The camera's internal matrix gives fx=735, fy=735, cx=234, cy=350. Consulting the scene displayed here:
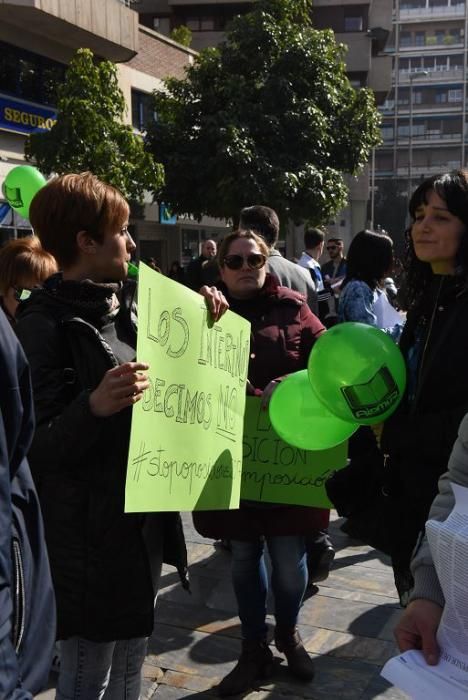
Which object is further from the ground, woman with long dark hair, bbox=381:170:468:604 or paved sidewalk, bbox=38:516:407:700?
woman with long dark hair, bbox=381:170:468:604

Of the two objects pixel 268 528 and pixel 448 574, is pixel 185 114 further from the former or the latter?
pixel 448 574

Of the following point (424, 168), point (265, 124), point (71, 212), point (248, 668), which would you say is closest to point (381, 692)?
point (248, 668)

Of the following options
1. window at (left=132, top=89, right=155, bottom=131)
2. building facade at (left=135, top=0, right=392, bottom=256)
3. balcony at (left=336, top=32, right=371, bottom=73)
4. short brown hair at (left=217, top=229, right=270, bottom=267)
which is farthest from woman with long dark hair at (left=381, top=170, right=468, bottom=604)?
balcony at (left=336, top=32, right=371, bottom=73)

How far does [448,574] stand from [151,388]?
1004mm

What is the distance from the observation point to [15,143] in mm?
16391

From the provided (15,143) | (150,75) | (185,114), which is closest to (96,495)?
(15,143)

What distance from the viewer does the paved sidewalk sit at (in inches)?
113

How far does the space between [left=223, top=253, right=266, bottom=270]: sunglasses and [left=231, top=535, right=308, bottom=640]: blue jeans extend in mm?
1062

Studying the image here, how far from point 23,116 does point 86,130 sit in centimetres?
463

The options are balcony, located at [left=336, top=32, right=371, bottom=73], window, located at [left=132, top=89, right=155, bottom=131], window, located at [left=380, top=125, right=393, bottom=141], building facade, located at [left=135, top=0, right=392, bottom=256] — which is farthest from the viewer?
window, located at [left=380, top=125, right=393, bottom=141]

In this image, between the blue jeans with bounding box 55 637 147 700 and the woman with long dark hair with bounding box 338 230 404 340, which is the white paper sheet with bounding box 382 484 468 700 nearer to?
the blue jeans with bounding box 55 637 147 700

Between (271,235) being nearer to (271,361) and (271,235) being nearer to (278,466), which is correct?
(271,361)

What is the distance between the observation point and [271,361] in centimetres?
287

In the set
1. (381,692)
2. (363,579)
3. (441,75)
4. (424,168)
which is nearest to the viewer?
(381,692)
